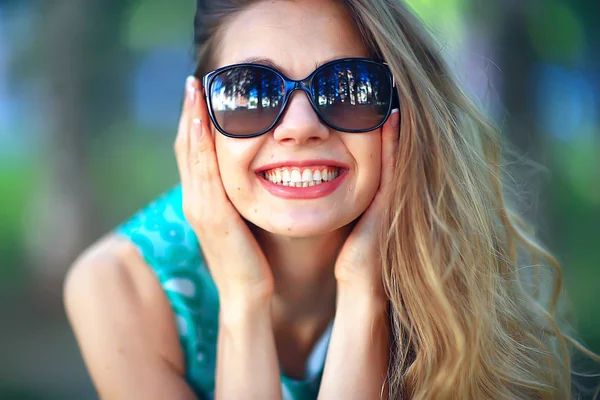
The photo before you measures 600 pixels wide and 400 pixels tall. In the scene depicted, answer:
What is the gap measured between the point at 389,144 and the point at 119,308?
3.47ft

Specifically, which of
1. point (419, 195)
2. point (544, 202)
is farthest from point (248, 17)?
point (544, 202)

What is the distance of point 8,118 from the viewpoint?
6.34 metres

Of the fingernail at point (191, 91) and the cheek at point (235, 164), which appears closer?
the cheek at point (235, 164)

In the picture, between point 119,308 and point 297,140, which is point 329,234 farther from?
point 119,308

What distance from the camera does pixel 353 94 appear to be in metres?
1.92

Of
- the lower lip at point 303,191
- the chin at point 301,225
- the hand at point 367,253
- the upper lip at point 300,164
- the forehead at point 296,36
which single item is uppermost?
the forehead at point 296,36

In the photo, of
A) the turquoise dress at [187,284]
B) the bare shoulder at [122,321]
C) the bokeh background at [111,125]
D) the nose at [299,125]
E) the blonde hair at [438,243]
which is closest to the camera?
the nose at [299,125]

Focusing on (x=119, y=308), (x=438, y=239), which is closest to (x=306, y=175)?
→ (x=438, y=239)

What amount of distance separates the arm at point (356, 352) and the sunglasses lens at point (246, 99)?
2.14 feet

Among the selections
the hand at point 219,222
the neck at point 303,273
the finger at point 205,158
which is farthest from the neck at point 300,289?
the finger at point 205,158

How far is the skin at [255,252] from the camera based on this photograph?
191 cm

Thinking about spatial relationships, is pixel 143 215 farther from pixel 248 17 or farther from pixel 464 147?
pixel 464 147

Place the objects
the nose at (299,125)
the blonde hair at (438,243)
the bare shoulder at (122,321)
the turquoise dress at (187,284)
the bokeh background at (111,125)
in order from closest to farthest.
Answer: the nose at (299,125) → the blonde hair at (438,243) → the bare shoulder at (122,321) → the turquoise dress at (187,284) → the bokeh background at (111,125)

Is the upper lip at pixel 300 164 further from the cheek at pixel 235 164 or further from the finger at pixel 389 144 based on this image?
the finger at pixel 389 144
